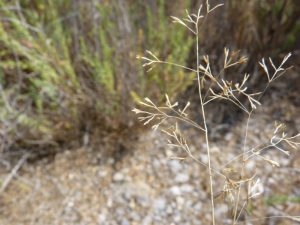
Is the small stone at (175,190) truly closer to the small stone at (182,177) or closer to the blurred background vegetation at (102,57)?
the small stone at (182,177)

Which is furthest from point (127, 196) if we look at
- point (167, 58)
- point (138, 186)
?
point (167, 58)

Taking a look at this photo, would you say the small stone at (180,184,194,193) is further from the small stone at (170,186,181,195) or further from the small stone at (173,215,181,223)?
the small stone at (173,215,181,223)

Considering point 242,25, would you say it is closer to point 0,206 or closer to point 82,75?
point 82,75

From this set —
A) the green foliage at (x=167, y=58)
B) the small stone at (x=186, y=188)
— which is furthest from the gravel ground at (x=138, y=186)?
the green foliage at (x=167, y=58)

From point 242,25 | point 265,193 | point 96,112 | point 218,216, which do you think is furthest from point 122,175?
point 242,25

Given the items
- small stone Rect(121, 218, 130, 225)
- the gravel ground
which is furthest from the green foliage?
small stone Rect(121, 218, 130, 225)

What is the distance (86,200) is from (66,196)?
10 cm

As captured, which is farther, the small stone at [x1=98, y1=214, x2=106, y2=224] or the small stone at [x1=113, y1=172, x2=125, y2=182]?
the small stone at [x1=113, y1=172, x2=125, y2=182]

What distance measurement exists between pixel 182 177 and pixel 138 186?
0.68 feet

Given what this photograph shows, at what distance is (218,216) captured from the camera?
4.47 feet

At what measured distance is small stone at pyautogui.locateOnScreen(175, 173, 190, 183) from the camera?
59.2 inches

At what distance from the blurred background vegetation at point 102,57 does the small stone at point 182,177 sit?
324 mm

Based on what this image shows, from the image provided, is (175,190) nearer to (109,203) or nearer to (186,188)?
(186,188)

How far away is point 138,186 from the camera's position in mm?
1498
